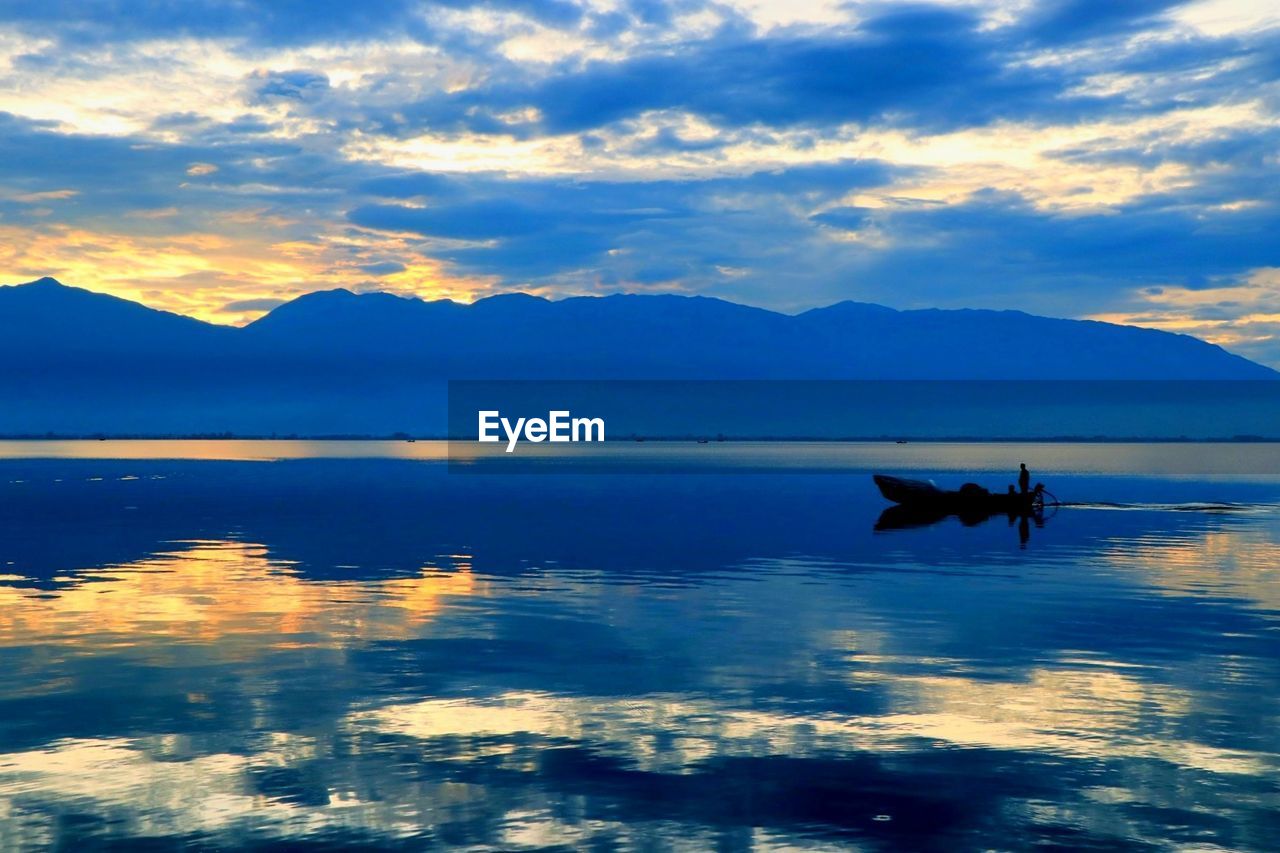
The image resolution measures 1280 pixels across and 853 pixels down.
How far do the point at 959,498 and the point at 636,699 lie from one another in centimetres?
6989

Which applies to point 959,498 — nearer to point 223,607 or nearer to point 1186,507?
point 1186,507

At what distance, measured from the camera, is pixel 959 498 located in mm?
90750

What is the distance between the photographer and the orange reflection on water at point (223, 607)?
1288 inches

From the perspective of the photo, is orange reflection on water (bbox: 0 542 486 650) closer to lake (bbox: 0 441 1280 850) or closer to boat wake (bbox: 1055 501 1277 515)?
lake (bbox: 0 441 1280 850)

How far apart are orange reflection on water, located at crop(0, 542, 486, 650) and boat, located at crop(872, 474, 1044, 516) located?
48395 millimetres

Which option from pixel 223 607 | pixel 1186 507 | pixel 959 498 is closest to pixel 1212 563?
pixel 959 498

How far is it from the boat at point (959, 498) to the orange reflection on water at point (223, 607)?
159 ft

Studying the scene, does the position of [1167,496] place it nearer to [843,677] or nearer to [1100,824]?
[843,677]

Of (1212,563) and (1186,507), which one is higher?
(1186,507)

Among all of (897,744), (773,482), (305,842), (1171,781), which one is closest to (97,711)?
(305,842)

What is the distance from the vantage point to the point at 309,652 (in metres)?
30.4

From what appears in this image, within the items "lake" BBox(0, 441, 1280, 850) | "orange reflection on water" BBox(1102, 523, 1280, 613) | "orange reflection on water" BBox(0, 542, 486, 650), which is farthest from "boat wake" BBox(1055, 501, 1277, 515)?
"orange reflection on water" BBox(0, 542, 486, 650)

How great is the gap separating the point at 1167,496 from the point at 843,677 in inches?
3986

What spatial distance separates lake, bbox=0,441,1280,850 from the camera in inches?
675
